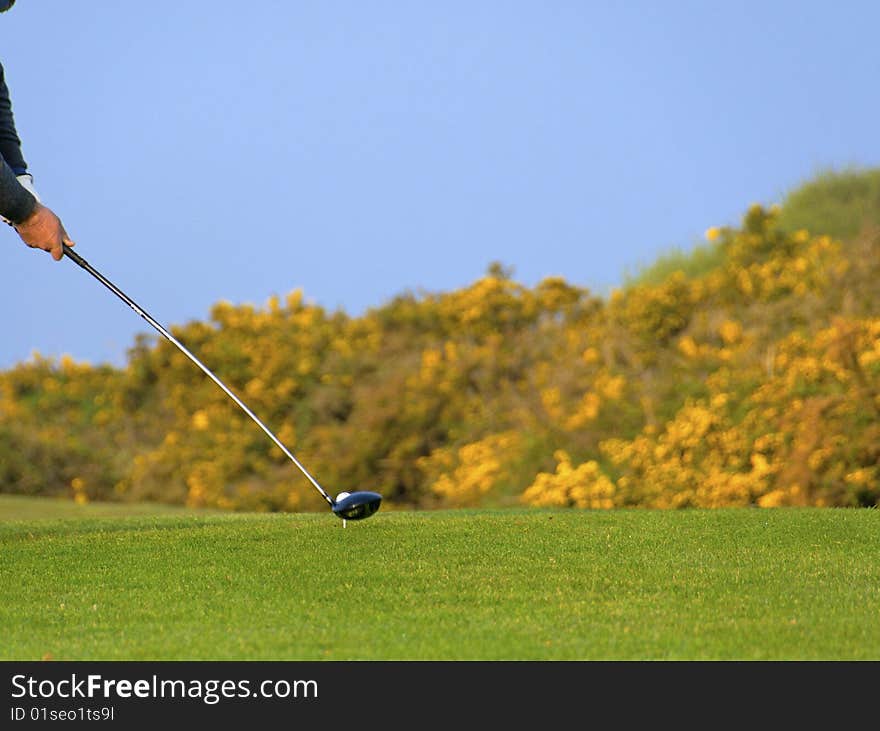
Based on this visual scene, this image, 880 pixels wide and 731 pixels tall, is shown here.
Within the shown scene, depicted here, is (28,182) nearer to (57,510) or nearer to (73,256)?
(73,256)

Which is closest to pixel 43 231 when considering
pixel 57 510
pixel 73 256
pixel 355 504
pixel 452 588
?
pixel 73 256

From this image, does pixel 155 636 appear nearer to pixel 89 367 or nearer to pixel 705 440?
pixel 705 440

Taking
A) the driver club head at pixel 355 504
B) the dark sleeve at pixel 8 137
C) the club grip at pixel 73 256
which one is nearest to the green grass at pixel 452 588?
the driver club head at pixel 355 504

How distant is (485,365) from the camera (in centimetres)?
2225

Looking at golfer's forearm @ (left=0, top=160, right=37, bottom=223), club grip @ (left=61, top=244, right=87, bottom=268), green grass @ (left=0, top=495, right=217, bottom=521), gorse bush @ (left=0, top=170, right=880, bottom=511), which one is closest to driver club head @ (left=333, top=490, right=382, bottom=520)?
club grip @ (left=61, top=244, right=87, bottom=268)

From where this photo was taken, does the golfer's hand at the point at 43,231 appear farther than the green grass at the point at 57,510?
No

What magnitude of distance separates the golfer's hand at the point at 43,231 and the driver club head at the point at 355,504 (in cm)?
258

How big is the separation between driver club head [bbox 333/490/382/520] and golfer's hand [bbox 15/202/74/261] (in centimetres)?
258

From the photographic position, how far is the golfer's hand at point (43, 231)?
8727 mm

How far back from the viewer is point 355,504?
10.1m

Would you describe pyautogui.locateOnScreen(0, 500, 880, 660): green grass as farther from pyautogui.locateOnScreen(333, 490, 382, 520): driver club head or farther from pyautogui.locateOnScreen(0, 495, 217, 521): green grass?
pyautogui.locateOnScreen(0, 495, 217, 521): green grass

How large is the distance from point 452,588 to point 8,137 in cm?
407

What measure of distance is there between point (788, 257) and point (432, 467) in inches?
257

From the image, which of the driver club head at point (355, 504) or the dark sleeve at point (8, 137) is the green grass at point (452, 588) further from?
the dark sleeve at point (8, 137)
